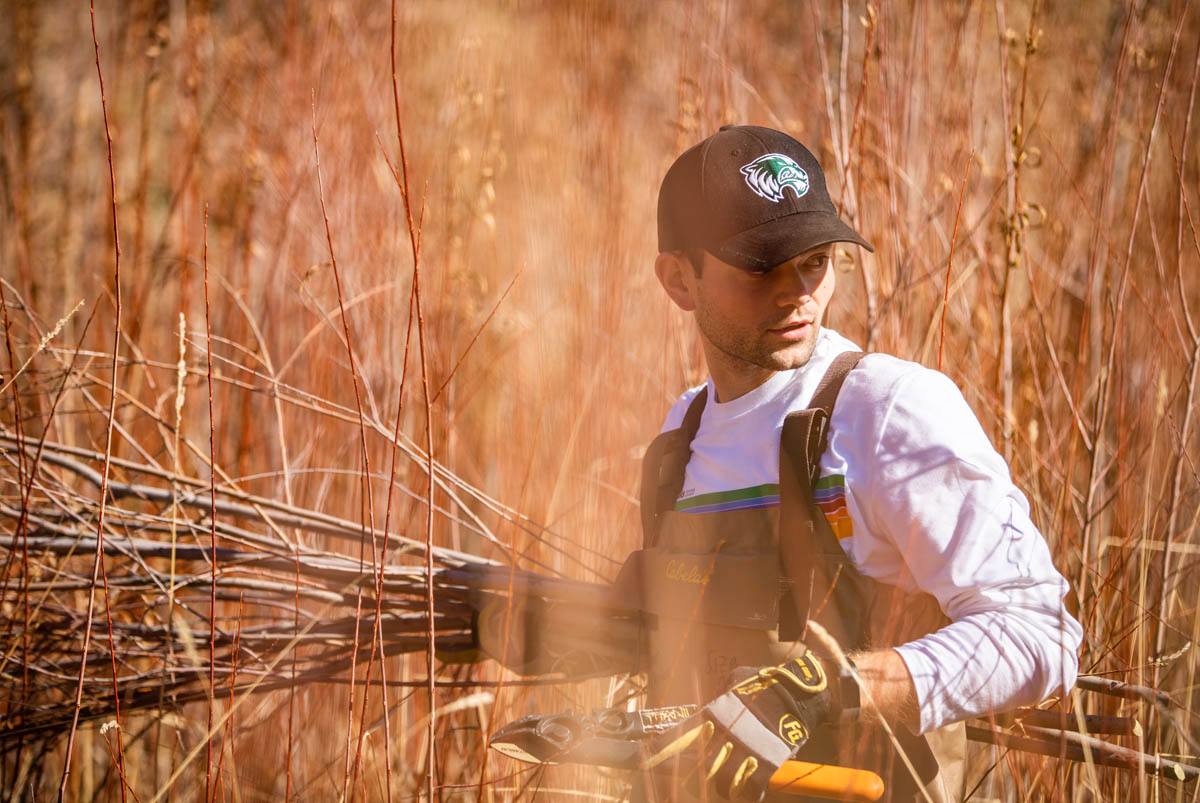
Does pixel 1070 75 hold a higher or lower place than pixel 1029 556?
higher

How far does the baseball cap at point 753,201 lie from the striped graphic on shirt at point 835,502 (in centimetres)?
28

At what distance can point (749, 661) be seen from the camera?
102cm

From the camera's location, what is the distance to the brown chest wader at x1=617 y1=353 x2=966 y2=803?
3.15 ft

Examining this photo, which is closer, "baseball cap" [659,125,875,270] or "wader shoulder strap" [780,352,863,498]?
"wader shoulder strap" [780,352,863,498]

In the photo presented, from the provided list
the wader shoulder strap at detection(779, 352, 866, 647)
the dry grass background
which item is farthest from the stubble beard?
the dry grass background

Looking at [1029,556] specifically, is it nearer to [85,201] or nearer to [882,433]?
[882,433]

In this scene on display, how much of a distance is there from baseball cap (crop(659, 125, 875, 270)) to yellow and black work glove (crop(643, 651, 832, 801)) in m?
0.51

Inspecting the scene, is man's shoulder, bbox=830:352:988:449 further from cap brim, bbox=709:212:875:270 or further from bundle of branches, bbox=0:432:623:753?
bundle of branches, bbox=0:432:623:753

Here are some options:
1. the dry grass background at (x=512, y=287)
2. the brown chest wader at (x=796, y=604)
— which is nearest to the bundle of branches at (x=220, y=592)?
the dry grass background at (x=512, y=287)

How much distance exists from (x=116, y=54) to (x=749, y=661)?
2.60 meters

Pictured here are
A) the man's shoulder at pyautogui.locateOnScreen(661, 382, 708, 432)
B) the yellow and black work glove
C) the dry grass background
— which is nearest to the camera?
the yellow and black work glove

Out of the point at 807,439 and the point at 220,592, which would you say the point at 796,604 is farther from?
the point at 220,592

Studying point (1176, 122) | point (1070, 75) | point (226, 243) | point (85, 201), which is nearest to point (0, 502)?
point (226, 243)

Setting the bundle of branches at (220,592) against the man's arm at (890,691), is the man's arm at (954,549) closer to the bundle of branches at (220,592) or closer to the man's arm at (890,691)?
the man's arm at (890,691)
